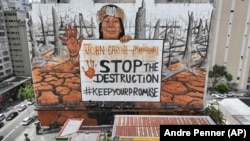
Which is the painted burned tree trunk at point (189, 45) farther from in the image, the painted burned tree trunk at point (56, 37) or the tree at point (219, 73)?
the tree at point (219, 73)

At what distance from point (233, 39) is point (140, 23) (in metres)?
26.8

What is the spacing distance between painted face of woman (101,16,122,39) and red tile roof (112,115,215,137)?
11168 millimetres

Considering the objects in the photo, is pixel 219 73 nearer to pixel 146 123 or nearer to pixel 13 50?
pixel 146 123

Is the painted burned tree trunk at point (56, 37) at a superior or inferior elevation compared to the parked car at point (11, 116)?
superior

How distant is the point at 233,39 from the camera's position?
47.3m

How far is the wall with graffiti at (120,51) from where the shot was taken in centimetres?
3000

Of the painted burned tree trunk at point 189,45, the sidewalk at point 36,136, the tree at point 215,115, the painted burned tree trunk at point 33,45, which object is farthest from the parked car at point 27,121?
the tree at point 215,115

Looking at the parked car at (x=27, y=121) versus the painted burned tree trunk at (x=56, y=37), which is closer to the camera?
the painted burned tree trunk at (x=56, y=37)

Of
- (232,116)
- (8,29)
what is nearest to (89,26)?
(232,116)

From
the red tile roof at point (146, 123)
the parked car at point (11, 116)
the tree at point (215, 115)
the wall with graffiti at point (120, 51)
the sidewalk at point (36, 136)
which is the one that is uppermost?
the wall with graffiti at point (120, 51)

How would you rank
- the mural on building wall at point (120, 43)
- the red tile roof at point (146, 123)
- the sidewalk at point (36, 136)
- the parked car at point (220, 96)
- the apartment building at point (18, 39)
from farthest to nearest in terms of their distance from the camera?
the apartment building at point (18, 39)
the parked car at point (220, 96)
the sidewalk at point (36, 136)
the mural on building wall at point (120, 43)
the red tile roof at point (146, 123)

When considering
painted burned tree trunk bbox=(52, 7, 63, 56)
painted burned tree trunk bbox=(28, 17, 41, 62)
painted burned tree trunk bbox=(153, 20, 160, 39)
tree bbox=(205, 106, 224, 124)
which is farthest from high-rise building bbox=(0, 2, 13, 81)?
tree bbox=(205, 106, 224, 124)

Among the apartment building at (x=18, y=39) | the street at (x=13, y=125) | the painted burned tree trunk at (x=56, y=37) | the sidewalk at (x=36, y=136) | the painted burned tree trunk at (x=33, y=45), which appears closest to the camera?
the painted burned tree trunk at (x=56, y=37)

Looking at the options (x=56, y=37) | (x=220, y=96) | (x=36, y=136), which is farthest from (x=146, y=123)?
(x=220, y=96)
